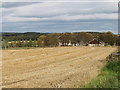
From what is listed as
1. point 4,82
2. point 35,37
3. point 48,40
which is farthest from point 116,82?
point 35,37

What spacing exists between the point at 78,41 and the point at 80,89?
39.5m

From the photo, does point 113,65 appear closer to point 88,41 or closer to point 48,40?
point 48,40

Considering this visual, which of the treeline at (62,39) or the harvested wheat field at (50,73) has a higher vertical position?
the treeline at (62,39)

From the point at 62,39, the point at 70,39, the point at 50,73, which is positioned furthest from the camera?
the point at 70,39

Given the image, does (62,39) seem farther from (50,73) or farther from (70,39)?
(50,73)

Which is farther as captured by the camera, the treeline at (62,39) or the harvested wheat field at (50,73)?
the treeline at (62,39)

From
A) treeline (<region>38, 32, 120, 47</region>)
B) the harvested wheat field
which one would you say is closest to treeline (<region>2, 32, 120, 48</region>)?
treeline (<region>38, 32, 120, 47</region>)

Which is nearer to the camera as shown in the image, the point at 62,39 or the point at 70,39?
the point at 62,39

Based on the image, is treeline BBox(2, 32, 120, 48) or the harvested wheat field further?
treeline BBox(2, 32, 120, 48)

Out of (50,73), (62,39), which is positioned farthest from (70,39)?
(50,73)

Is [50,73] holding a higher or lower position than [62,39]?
lower

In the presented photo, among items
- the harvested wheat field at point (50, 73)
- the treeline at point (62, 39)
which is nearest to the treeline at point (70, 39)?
the treeline at point (62, 39)

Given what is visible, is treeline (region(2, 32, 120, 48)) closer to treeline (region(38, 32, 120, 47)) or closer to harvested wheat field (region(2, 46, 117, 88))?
treeline (region(38, 32, 120, 47))

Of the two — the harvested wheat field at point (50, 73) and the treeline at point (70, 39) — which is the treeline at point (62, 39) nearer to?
the treeline at point (70, 39)
